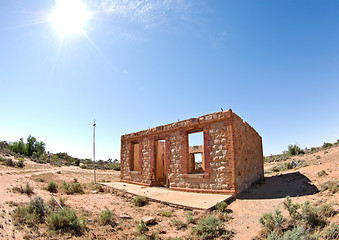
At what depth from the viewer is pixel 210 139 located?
927cm

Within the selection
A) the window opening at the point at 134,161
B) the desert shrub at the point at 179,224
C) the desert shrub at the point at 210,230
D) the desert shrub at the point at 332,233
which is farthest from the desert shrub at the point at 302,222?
the window opening at the point at 134,161

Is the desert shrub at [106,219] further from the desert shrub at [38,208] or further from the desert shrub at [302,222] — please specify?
the desert shrub at [302,222]

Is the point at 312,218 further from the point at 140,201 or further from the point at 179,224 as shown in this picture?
the point at 140,201

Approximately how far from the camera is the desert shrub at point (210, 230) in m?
4.94

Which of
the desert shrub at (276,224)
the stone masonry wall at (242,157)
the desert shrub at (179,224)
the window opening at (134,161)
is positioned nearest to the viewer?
the desert shrub at (276,224)

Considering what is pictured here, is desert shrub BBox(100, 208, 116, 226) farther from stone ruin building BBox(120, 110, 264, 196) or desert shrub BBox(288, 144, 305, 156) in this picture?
desert shrub BBox(288, 144, 305, 156)

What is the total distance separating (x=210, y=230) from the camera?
5.04m

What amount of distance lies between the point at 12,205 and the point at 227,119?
8.72 meters

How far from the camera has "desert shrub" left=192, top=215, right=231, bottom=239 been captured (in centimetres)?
494

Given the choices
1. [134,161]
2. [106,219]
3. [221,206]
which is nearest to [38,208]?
[106,219]

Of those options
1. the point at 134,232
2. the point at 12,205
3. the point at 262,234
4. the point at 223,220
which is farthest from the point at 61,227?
the point at 262,234

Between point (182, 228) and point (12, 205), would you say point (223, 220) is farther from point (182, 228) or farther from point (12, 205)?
point (12, 205)

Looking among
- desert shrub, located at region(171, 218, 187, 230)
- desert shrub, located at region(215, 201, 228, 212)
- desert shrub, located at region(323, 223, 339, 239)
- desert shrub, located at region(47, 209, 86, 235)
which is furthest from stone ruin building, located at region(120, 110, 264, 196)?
desert shrub, located at region(47, 209, 86, 235)

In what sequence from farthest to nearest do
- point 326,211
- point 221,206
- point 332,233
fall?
1. point 221,206
2. point 326,211
3. point 332,233
